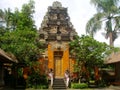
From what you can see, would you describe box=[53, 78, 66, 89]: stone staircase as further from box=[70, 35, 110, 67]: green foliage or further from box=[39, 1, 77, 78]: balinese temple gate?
box=[70, 35, 110, 67]: green foliage

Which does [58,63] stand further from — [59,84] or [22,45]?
[22,45]

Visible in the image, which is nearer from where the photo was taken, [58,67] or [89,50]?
[89,50]

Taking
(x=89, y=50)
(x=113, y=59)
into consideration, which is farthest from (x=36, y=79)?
(x=113, y=59)

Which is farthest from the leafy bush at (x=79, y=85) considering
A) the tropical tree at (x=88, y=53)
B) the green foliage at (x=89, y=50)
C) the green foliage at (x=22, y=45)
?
the green foliage at (x=22, y=45)

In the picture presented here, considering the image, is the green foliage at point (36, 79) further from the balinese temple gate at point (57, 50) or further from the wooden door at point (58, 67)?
the wooden door at point (58, 67)

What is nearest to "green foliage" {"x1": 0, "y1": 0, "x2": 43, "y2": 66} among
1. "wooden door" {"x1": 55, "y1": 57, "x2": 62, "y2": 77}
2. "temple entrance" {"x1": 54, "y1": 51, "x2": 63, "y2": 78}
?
"temple entrance" {"x1": 54, "y1": 51, "x2": 63, "y2": 78}

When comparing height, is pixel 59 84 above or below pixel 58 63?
below

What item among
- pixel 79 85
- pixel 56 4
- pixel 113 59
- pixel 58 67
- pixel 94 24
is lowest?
pixel 79 85

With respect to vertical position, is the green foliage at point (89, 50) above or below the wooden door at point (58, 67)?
above

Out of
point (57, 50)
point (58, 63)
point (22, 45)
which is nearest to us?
point (22, 45)

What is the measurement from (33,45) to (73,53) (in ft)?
15.2

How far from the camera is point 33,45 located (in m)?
28.4

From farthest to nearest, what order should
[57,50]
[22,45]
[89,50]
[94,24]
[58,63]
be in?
1. [94,24]
2. [58,63]
3. [57,50]
4. [89,50]
5. [22,45]

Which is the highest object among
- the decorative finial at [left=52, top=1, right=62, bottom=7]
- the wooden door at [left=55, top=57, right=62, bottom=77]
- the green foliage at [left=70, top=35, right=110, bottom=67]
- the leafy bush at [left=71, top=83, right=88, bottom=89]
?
the decorative finial at [left=52, top=1, right=62, bottom=7]
